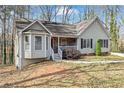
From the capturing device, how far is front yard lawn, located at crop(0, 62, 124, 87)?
25.5 feet

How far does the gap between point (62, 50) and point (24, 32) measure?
2.27m

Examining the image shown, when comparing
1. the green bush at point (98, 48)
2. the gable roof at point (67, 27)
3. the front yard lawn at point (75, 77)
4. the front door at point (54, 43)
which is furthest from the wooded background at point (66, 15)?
Answer: the front yard lawn at point (75, 77)

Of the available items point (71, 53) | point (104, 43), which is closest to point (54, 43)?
point (71, 53)

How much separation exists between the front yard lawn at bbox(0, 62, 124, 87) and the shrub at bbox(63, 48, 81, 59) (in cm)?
229

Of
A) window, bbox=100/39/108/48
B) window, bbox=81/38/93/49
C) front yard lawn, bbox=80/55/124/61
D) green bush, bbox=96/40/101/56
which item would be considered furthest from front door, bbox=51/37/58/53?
window, bbox=100/39/108/48

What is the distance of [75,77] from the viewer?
8.46 metres

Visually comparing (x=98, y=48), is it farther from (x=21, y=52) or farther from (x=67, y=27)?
(x=21, y=52)

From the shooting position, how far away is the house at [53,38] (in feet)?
39.5

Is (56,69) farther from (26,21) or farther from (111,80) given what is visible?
(26,21)

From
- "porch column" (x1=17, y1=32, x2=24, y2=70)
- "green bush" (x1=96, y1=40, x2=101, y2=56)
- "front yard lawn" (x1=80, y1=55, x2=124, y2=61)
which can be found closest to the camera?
"front yard lawn" (x1=80, y1=55, x2=124, y2=61)

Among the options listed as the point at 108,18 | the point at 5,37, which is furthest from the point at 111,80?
the point at 5,37

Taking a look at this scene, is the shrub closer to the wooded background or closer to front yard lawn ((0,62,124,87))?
the wooded background

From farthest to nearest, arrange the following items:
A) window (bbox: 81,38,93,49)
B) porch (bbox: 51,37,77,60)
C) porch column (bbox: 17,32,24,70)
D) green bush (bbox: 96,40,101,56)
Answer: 1. window (bbox: 81,38,93,49)
2. green bush (bbox: 96,40,101,56)
3. porch (bbox: 51,37,77,60)
4. porch column (bbox: 17,32,24,70)

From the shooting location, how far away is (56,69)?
32.4 feet
